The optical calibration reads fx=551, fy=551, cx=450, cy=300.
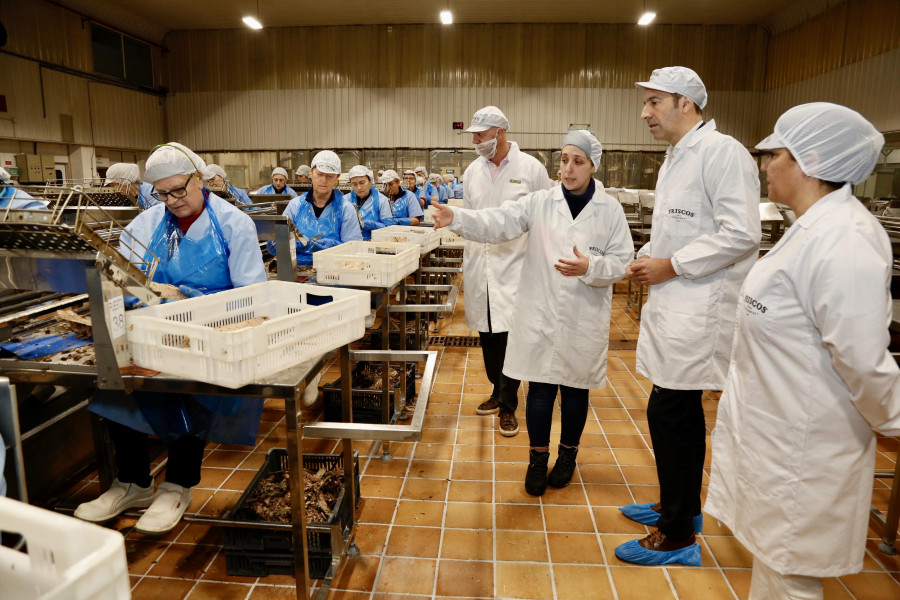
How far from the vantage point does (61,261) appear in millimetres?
1444

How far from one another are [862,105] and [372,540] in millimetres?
9978

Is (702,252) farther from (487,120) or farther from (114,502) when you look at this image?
(114,502)

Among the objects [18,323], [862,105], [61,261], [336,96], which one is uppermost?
[336,96]

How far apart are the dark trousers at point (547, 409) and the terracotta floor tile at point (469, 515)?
0.34 metres

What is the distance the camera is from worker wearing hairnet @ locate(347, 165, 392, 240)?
477 cm

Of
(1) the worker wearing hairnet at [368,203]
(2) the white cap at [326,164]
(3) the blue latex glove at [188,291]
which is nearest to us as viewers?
(3) the blue latex glove at [188,291]

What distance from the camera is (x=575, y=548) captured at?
2.04m

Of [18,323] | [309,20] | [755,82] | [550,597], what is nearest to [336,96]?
[309,20]

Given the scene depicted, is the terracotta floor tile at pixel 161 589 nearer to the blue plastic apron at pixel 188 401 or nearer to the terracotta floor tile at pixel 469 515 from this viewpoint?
the blue plastic apron at pixel 188 401

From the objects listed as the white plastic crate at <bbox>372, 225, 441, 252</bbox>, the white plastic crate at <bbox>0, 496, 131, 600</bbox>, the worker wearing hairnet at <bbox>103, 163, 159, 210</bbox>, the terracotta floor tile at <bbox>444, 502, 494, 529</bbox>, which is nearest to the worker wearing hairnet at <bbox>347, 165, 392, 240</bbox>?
the white plastic crate at <bbox>372, 225, 441, 252</bbox>

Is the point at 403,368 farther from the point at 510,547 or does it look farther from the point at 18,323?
the point at 18,323

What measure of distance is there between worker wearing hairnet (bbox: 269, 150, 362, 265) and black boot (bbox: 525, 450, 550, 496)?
192 centimetres

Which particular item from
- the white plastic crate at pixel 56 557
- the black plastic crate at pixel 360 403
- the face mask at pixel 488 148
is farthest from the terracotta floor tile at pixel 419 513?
the face mask at pixel 488 148

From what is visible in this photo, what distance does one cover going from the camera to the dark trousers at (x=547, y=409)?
2.37 meters
